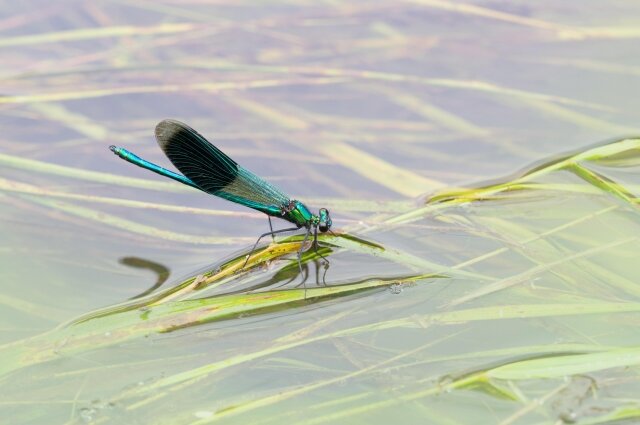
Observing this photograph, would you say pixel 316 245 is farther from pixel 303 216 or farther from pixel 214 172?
pixel 214 172

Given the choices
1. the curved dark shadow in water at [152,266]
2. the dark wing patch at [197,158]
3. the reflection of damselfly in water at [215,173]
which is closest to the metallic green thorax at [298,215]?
the reflection of damselfly in water at [215,173]

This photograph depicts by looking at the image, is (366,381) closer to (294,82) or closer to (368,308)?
(368,308)

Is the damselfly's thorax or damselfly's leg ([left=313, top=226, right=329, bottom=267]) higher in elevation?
the damselfly's thorax

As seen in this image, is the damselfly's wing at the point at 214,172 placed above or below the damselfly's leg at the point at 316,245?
above

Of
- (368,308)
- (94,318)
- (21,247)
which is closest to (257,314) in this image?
(368,308)

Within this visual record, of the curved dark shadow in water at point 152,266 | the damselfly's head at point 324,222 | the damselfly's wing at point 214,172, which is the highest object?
the damselfly's wing at point 214,172

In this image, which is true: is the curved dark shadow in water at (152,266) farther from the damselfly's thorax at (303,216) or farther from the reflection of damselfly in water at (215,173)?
the damselfly's thorax at (303,216)

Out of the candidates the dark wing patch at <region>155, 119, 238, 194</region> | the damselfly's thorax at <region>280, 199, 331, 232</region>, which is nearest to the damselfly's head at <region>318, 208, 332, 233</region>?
the damselfly's thorax at <region>280, 199, 331, 232</region>

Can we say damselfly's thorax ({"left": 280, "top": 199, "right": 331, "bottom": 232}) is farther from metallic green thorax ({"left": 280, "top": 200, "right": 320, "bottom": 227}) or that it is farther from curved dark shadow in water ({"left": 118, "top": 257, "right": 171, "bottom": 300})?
curved dark shadow in water ({"left": 118, "top": 257, "right": 171, "bottom": 300})
